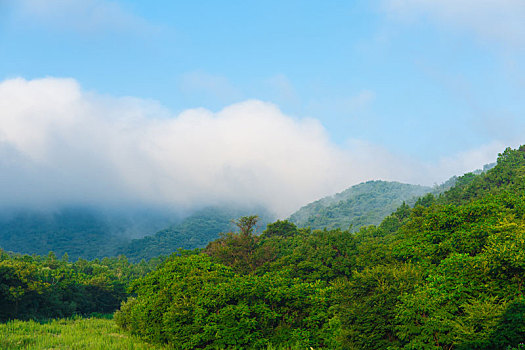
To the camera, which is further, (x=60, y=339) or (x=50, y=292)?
(x=50, y=292)

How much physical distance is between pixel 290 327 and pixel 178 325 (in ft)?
25.0

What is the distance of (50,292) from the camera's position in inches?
1880

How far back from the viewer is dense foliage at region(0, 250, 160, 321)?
40.8m

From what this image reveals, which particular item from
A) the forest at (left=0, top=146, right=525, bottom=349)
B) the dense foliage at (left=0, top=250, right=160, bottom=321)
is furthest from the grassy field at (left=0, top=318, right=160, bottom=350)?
the dense foliage at (left=0, top=250, right=160, bottom=321)

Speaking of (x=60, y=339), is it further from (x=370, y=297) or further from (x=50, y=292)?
(x=370, y=297)

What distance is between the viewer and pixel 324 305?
24.5 meters

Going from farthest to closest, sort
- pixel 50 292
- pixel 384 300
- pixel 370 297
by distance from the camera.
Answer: pixel 50 292
pixel 370 297
pixel 384 300

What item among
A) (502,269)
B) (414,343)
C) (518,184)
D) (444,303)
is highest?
(518,184)

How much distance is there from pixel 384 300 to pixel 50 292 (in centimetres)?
4644

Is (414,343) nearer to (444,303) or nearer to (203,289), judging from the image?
(444,303)

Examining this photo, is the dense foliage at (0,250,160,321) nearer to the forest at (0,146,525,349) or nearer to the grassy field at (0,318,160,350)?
the forest at (0,146,525,349)

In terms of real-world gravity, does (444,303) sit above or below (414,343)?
above

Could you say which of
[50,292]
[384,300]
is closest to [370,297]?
[384,300]

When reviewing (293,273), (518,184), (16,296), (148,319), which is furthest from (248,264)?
(518,184)
